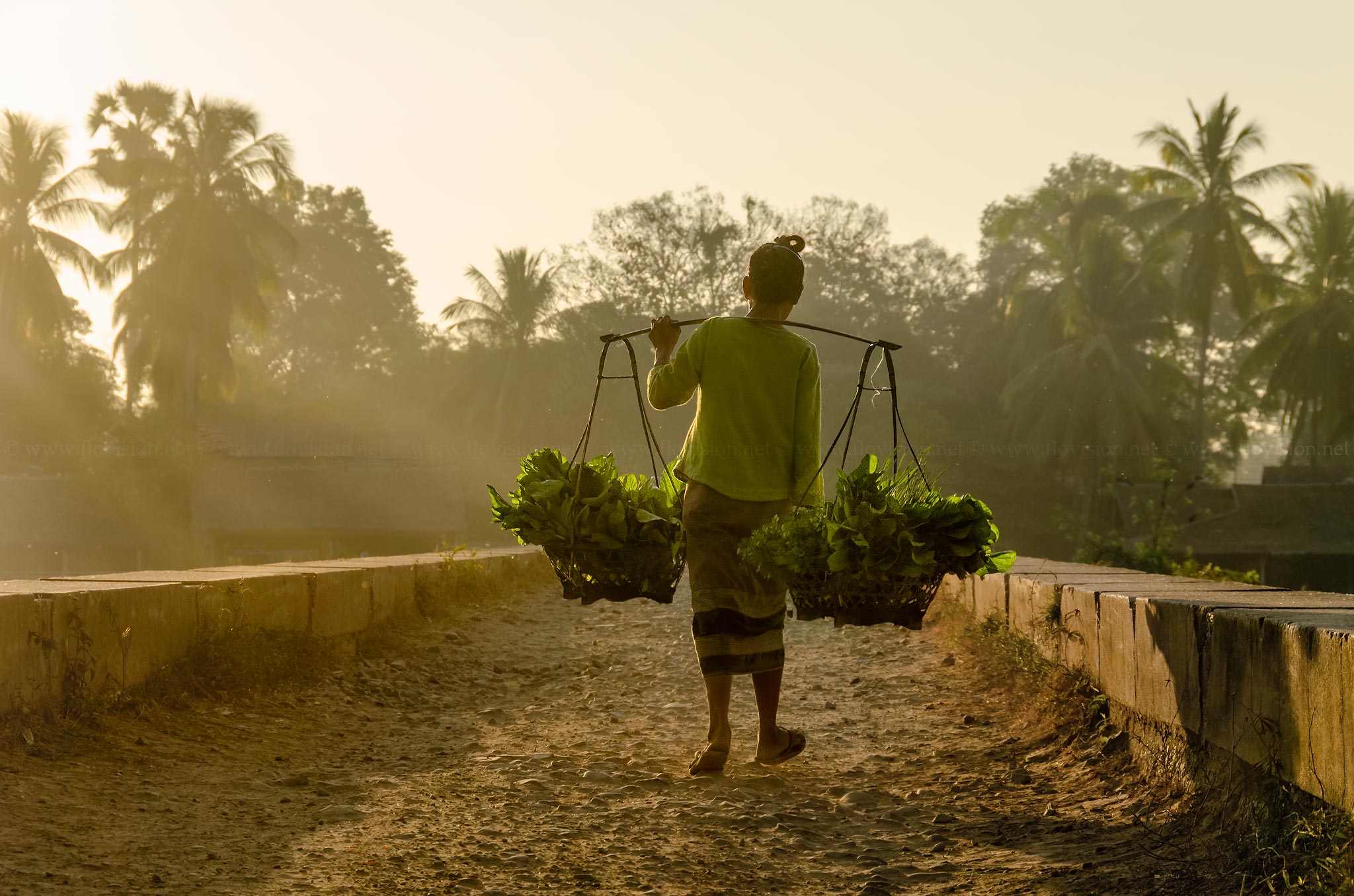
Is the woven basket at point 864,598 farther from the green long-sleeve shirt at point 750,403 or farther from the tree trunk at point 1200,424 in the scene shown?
the tree trunk at point 1200,424

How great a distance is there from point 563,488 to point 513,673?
252 centimetres

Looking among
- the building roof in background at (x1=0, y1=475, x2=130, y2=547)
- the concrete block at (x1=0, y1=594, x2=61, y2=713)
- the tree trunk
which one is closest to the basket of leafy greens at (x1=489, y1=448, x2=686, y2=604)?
the concrete block at (x1=0, y1=594, x2=61, y2=713)

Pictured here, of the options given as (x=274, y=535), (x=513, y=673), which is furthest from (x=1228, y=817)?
(x=274, y=535)

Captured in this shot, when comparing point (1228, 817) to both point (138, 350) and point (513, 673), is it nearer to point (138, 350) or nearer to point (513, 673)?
point (513, 673)

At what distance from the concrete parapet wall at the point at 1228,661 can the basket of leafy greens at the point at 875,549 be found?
0.59 m

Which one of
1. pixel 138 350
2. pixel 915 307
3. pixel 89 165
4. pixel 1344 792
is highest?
pixel 89 165

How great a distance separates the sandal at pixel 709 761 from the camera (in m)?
4.03

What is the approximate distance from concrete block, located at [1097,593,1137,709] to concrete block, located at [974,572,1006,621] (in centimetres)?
162

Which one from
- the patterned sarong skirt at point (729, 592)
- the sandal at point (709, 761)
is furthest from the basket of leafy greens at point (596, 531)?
the sandal at point (709, 761)

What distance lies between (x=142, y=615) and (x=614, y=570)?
5.91 ft

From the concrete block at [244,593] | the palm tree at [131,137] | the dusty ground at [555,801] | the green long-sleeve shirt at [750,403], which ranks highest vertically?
the palm tree at [131,137]

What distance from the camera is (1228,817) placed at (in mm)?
3051

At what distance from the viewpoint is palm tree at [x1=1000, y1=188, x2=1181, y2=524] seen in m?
36.3

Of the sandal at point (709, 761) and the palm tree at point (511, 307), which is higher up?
the palm tree at point (511, 307)
